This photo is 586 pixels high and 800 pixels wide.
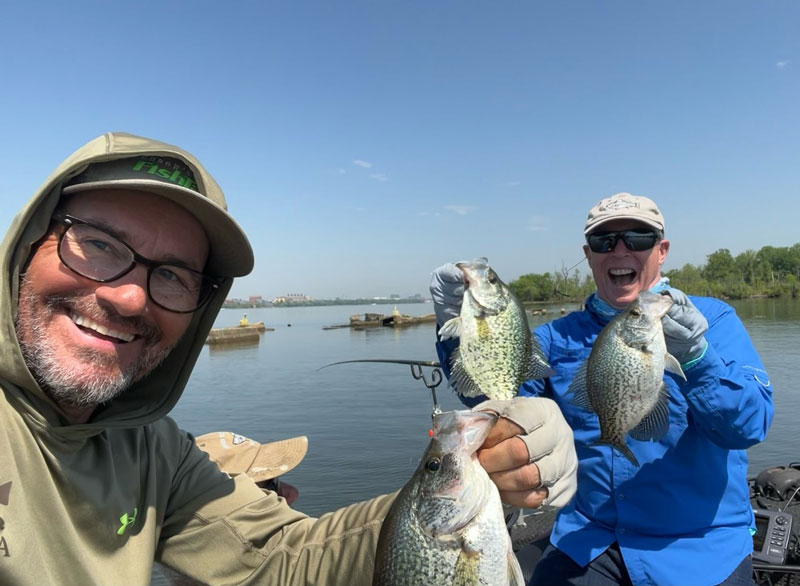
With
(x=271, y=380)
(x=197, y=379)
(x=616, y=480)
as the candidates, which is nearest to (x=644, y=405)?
(x=616, y=480)

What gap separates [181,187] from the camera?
2039 mm

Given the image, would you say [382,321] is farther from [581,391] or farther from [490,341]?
[490,341]

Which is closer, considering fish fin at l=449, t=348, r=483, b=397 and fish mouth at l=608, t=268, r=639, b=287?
fish fin at l=449, t=348, r=483, b=397

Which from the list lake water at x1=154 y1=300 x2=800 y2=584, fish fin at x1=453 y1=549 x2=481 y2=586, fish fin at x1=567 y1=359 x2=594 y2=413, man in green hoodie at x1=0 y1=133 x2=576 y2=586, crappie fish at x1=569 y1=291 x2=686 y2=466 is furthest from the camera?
lake water at x1=154 y1=300 x2=800 y2=584

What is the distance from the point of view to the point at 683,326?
2.49 m

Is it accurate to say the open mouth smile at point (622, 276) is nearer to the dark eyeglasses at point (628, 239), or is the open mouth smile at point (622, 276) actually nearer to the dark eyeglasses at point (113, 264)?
the dark eyeglasses at point (628, 239)

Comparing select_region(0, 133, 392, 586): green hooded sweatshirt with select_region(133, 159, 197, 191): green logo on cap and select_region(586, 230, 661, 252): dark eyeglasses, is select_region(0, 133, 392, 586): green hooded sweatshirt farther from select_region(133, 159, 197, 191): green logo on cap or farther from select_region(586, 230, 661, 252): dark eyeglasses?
select_region(586, 230, 661, 252): dark eyeglasses

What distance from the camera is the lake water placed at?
11.4 m

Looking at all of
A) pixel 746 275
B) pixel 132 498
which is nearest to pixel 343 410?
pixel 132 498

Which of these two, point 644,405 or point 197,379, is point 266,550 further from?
point 197,379

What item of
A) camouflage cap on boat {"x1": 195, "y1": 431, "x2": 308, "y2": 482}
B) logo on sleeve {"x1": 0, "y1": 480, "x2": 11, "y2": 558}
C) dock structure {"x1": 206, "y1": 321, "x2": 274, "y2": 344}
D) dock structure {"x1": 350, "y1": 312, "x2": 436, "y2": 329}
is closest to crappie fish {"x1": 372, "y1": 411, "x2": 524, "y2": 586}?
logo on sleeve {"x1": 0, "y1": 480, "x2": 11, "y2": 558}

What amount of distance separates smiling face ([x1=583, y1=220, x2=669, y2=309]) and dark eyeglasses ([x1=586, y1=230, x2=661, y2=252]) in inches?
1.2

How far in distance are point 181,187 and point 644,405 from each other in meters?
2.42

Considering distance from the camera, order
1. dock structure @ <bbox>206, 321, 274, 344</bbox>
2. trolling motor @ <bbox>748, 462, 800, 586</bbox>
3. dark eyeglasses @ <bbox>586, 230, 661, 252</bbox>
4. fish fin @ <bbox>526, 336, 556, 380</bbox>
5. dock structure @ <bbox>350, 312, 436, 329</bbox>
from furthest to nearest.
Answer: dock structure @ <bbox>350, 312, 436, 329</bbox>, dock structure @ <bbox>206, 321, 274, 344</bbox>, trolling motor @ <bbox>748, 462, 800, 586</bbox>, dark eyeglasses @ <bbox>586, 230, 661, 252</bbox>, fish fin @ <bbox>526, 336, 556, 380</bbox>
